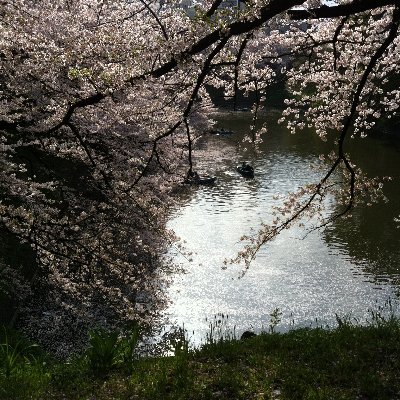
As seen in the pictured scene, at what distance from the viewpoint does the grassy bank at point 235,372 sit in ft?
16.7

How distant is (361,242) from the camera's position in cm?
1892

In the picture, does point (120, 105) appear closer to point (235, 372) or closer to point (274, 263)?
point (235, 372)

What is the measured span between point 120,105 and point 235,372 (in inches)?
217

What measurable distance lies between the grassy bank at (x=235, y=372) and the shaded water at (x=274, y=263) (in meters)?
3.96

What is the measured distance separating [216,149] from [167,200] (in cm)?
2545

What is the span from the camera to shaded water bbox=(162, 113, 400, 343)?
13.8m

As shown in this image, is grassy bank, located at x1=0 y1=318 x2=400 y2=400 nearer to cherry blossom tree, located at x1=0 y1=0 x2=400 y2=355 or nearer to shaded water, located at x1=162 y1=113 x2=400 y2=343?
cherry blossom tree, located at x1=0 y1=0 x2=400 y2=355

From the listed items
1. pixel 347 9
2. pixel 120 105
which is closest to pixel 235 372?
pixel 347 9

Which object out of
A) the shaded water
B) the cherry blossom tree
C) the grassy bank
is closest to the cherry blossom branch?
the cherry blossom tree

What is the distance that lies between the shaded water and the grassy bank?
396cm

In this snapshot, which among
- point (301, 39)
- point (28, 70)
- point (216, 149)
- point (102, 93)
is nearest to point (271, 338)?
point (102, 93)

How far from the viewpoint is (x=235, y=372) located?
5516 millimetres

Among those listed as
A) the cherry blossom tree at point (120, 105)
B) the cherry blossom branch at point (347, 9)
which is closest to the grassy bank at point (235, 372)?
the cherry blossom tree at point (120, 105)

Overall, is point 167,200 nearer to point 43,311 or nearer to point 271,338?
point 43,311
